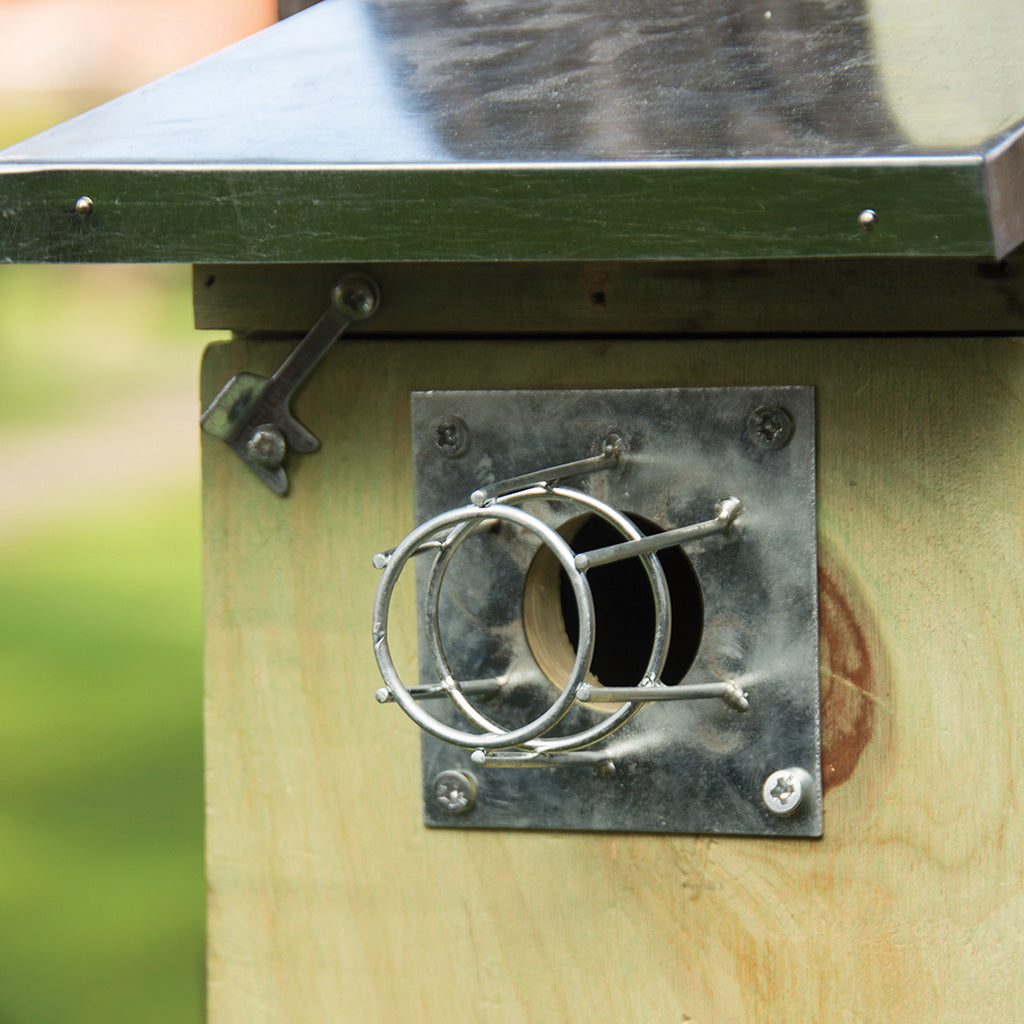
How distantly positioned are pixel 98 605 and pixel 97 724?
4.00ft

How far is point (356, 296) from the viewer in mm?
1008

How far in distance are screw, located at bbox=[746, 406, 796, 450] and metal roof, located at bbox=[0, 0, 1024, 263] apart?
19cm

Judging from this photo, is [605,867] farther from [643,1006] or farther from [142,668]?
[142,668]

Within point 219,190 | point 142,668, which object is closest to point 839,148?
point 219,190

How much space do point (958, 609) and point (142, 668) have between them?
166 inches

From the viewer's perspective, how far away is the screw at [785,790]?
96 cm

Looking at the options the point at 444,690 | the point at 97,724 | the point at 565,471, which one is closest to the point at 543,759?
the point at 444,690

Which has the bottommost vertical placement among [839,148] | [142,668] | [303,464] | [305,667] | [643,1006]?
[142,668]

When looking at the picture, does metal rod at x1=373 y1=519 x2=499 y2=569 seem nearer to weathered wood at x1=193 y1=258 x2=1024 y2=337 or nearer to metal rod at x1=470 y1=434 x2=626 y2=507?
metal rod at x1=470 y1=434 x2=626 y2=507

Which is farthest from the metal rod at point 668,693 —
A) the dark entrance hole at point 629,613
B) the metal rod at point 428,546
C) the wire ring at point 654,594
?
the dark entrance hole at point 629,613

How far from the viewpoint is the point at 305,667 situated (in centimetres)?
106

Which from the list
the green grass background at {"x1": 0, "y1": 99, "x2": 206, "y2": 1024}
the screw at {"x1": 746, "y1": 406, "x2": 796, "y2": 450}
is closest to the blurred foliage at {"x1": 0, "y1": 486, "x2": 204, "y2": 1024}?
the green grass background at {"x1": 0, "y1": 99, "x2": 206, "y2": 1024}

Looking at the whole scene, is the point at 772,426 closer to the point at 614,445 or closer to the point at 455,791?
the point at 614,445

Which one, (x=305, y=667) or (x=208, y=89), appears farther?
(x=305, y=667)
